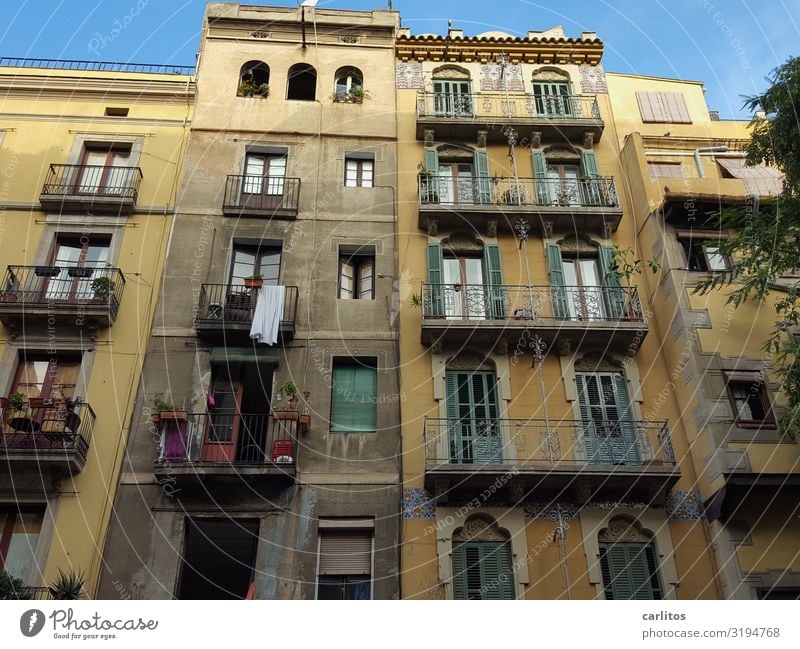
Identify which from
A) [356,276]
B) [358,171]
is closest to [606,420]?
[356,276]

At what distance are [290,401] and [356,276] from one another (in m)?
4.17

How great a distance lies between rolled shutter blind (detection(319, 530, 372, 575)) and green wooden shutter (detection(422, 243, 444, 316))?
16.6 feet

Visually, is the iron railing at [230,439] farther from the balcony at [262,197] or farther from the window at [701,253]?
the window at [701,253]

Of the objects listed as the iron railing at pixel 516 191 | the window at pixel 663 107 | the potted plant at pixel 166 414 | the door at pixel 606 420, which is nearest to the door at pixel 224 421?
the potted plant at pixel 166 414

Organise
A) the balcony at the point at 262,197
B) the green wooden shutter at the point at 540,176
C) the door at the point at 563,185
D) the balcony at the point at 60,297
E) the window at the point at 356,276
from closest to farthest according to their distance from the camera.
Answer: the balcony at the point at 60,297 → the window at the point at 356,276 → the balcony at the point at 262,197 → the door at the point at 563,185 → the green wooden shutter at the point at 540,176

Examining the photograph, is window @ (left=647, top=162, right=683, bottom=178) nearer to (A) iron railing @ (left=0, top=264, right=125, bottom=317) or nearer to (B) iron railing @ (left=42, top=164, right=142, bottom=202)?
(B) iron railing @ (left=42, top=164, right=142, bottom=202)

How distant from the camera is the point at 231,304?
18.5 m

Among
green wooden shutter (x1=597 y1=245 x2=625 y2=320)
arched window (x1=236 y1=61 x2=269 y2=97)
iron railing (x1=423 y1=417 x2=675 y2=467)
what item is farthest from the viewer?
arched window (x1=236 y1=61 x2=269 y2=97)

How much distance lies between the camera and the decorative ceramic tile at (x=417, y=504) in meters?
16.0

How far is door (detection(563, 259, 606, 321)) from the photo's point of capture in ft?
61.2

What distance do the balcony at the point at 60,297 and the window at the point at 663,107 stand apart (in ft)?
49.1

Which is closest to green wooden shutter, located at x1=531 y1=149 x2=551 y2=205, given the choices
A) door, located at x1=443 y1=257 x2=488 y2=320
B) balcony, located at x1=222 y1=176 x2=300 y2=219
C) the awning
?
door, located at x1=443 y1=257 x2=488 y2=320

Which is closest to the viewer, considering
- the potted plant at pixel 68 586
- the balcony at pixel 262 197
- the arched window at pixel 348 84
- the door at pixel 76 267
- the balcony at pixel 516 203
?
the potted plant at pixel 68 586

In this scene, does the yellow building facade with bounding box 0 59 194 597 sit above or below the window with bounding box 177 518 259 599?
above
